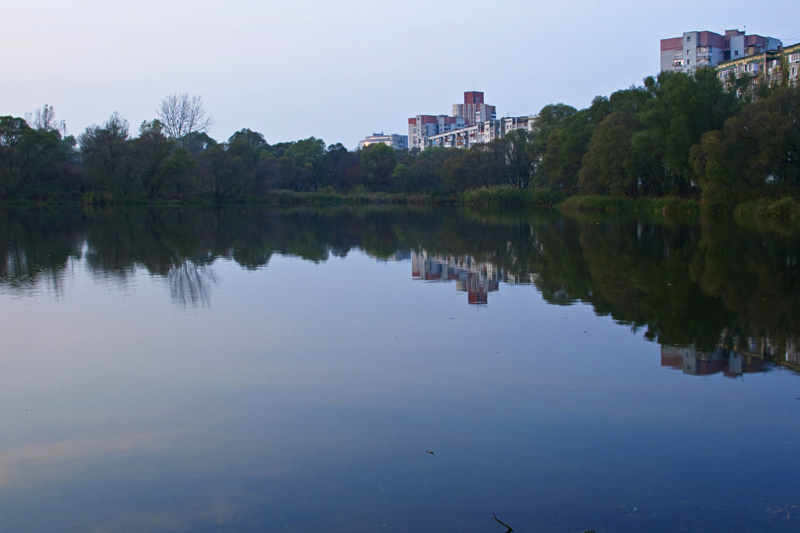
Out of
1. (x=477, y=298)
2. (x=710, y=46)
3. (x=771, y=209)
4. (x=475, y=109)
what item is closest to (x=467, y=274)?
(x=477, y=298)

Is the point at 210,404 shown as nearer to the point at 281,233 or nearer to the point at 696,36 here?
the point at 281,233

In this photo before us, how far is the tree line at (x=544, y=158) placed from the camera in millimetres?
35062

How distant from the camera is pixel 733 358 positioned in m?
6.54

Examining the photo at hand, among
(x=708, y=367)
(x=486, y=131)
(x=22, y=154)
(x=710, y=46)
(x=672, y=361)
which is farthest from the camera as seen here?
(x=486, y=131)

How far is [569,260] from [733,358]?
864cm

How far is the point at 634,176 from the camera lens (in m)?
45.6

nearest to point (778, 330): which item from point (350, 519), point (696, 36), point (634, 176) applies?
point (350, 519)

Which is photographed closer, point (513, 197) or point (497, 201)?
point (513, 197)

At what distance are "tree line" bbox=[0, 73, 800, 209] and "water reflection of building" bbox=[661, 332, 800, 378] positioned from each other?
1193 inches

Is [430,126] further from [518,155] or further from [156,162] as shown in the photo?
[156,162]

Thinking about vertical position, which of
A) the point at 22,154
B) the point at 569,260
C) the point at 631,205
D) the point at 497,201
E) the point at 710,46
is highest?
the point at 710,46

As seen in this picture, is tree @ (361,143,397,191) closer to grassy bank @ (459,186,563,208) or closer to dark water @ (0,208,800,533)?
grassy bank @ (459,186,563,208)

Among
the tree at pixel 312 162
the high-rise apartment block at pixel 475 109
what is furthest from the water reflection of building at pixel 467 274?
the high-rise apartment block at pixel 475 109

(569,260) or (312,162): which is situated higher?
(312,162)
